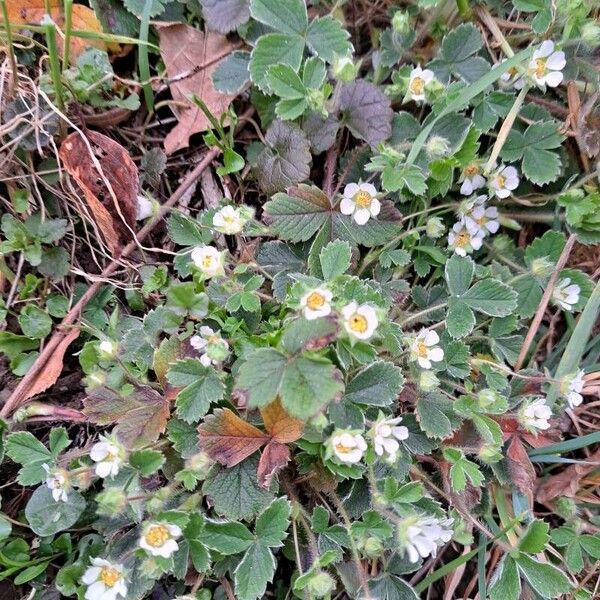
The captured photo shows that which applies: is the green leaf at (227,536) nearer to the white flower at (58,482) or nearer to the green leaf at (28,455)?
the white flower at (58,482)

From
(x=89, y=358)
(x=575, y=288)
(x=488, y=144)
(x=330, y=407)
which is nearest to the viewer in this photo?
(x=330, y=407)

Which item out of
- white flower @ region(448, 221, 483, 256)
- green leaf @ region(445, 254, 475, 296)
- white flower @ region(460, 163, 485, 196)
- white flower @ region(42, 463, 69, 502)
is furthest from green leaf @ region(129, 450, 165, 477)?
white flower @ region(460, 163, 485, 196)

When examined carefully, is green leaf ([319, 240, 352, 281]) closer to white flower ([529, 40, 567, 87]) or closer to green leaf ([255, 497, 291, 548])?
green leaf ([255, 497, 291, 548])

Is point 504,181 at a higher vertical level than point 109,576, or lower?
higher

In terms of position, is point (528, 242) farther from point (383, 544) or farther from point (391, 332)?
point (383, 544)

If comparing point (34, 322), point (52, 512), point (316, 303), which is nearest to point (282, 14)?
point (316, 303)

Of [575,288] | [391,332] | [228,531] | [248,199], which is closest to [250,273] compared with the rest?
[248,199]

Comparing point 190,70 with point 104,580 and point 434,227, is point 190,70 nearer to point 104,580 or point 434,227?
point 434,227
